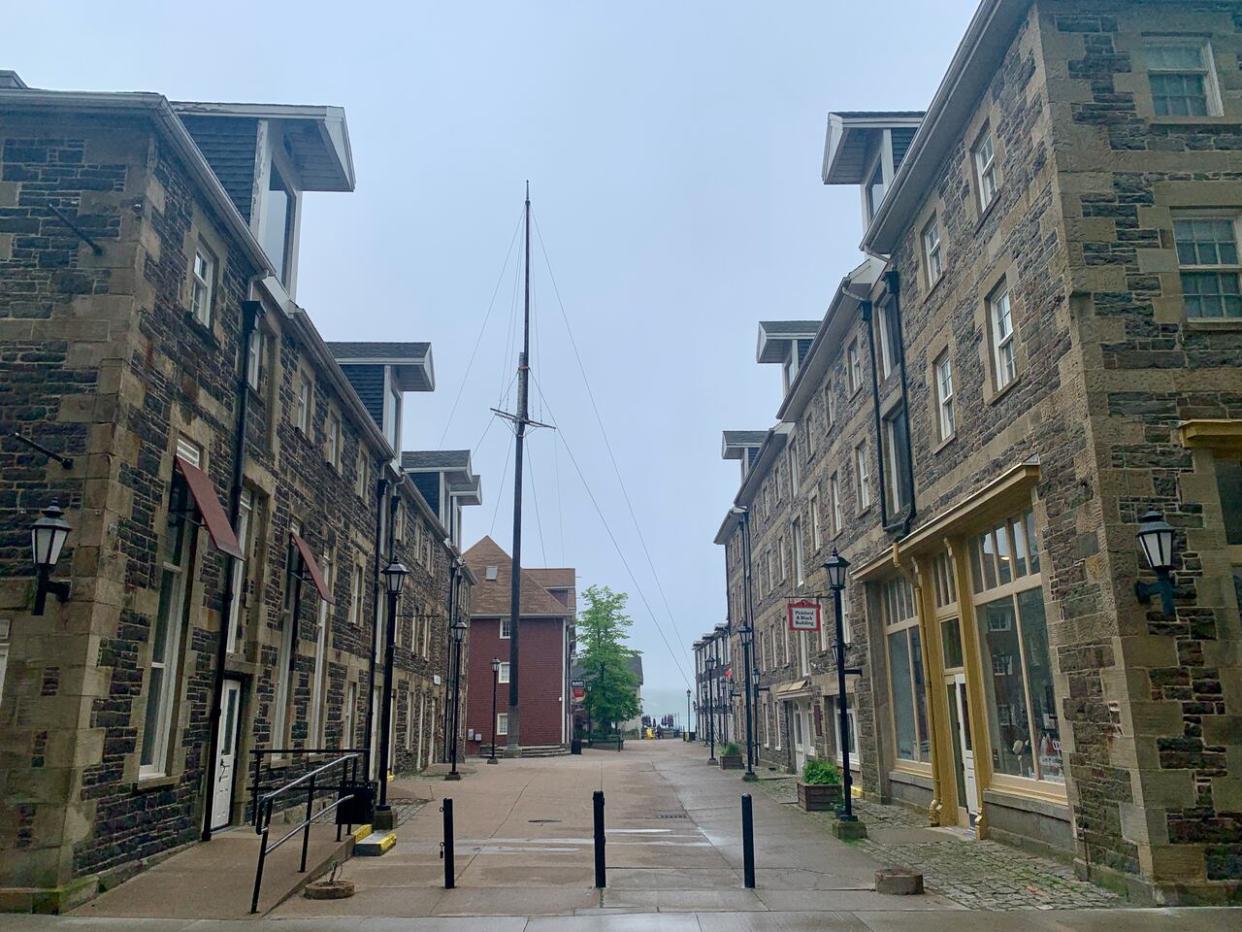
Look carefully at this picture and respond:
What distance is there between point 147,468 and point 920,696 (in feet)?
41.9

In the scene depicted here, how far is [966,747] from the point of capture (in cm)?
1503

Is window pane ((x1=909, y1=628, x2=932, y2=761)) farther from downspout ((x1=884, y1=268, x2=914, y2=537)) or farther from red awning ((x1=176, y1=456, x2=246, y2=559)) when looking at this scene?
red awning ((x1=176, y1=456, x2=246, y2=559))

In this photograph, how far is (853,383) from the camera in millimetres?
20750

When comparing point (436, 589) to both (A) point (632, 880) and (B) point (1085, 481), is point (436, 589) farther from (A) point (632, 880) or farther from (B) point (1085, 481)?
(B) point (1085, 481)

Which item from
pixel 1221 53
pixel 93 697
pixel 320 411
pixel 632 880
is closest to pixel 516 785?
pixel 320 411

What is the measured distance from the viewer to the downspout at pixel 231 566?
12.9 meters

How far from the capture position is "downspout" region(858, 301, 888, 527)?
18.1 m

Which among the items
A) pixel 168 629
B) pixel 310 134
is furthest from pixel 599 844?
pixel 310 134

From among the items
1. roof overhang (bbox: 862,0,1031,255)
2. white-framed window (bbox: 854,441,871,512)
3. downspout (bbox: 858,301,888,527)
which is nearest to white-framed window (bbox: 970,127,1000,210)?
roof overhang (bbox: 862,0,1031,255)

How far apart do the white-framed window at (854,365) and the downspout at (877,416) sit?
40.0 inches

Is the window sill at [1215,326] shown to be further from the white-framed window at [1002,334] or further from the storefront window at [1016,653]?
the storefront window at [1016,653]

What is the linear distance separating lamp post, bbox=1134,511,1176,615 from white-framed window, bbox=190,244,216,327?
11.4m

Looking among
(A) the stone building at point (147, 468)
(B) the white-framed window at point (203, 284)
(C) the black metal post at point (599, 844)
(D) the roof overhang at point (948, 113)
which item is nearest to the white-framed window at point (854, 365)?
(D) the roof overhang at point (948, 113)

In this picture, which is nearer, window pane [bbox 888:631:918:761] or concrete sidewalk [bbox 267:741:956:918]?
concrete sidewalk [bbox 267:741:956:918]
